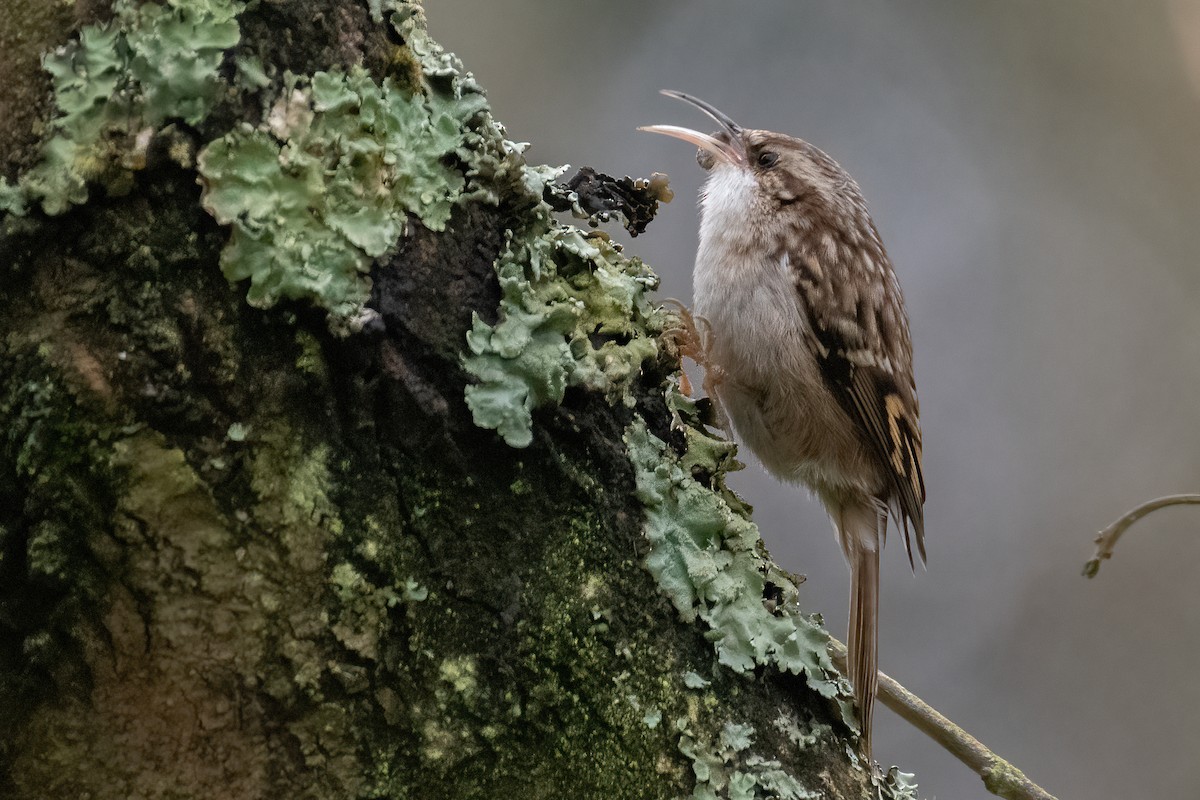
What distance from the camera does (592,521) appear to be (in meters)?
1.09

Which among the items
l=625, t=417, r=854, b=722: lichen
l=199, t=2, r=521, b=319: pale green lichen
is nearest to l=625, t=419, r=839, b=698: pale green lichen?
l=625, t=417, r=854, b=722: lichen

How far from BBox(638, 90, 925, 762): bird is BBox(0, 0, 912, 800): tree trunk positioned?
4.04ft

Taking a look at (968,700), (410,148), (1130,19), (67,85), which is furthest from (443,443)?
(1130,19)

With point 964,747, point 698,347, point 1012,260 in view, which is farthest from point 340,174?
point 1012,260

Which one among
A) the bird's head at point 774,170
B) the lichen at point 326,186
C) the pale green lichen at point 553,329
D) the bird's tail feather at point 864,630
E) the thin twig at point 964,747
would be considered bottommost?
the thin twig at point 964,747

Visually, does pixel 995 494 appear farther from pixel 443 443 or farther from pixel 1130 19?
pixel 443 443

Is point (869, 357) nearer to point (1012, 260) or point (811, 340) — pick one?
point (811, 340)

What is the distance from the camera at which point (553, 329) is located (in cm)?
112

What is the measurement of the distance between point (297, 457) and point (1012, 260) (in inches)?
158

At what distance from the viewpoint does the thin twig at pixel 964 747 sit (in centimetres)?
191

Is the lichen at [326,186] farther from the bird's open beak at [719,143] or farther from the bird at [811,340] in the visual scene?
the bird's open beak at [719,143]

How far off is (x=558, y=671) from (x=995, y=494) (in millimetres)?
3629

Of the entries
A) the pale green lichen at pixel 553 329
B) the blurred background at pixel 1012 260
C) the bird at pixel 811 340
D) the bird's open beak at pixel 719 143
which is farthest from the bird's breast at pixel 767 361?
the blurred background at pixel 1012 260

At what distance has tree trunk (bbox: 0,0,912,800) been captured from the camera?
0.90 meters
